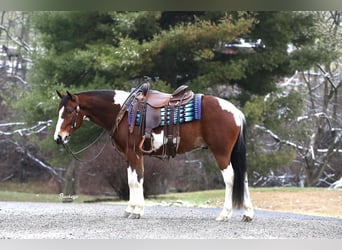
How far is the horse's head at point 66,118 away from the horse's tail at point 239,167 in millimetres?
1754

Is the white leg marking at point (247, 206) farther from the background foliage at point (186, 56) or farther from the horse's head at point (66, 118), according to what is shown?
the background foliage at point (186, 56)

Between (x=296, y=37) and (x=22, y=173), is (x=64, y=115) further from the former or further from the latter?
(x=22, y=173)

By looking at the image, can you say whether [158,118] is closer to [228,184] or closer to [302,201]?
[228,184]

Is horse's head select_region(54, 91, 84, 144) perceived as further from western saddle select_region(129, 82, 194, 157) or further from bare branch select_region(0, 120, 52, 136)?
bare branch select_region(0, 120, 52, 136)

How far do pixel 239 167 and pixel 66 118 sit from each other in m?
1.93

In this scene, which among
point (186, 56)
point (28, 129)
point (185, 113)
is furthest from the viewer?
point (28, 129)

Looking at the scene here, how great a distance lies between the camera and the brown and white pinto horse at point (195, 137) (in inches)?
264

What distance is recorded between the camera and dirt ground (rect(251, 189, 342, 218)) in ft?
33.8

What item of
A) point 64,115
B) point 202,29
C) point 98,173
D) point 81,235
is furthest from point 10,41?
point 81,235

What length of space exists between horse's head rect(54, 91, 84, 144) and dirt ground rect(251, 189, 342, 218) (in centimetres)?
448

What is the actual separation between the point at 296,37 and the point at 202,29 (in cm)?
232

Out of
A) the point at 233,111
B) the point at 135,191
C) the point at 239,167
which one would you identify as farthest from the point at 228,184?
the point at 135,191

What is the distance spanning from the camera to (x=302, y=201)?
434 inches

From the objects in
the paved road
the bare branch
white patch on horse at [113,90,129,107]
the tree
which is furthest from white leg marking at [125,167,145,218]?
the tree
